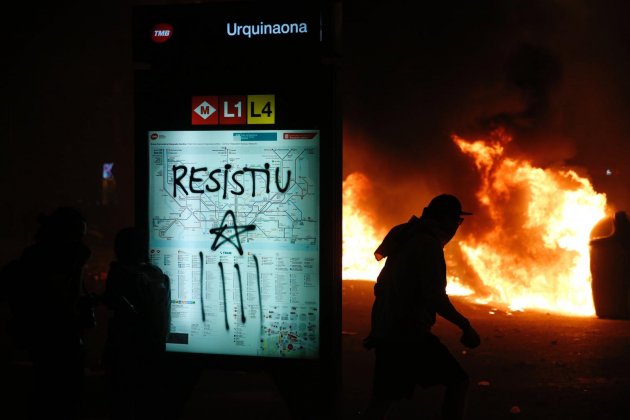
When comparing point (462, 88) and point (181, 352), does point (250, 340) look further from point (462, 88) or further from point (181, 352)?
point (462, 88)

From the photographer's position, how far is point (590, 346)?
27.8 ft

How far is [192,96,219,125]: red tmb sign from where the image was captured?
15.7 ft

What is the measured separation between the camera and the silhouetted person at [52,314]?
4.04 metres

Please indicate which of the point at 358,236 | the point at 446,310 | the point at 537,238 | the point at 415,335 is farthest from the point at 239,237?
the point at 358,236

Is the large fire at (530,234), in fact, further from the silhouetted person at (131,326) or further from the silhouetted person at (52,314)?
the silhouetted person at (52,314)

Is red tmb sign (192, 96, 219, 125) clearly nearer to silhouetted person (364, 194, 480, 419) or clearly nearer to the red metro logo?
the red metro logo

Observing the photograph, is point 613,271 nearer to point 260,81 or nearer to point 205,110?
point 260,81

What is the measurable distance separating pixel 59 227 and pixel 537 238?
438 inches

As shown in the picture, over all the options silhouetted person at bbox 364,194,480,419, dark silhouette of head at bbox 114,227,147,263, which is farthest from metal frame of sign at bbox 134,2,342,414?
dark silhouette of head at bbox 114,227,147,263

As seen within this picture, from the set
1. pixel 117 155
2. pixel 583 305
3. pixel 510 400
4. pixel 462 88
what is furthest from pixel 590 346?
pixel 117 155

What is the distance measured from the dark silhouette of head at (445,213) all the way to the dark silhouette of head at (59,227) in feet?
7.60

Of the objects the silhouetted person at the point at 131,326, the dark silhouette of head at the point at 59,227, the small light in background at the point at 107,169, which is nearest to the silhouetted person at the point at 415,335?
the silhouetted person at the point at 131,326

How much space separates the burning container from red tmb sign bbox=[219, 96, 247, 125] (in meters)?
8.40

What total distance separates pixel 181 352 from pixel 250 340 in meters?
0.56
